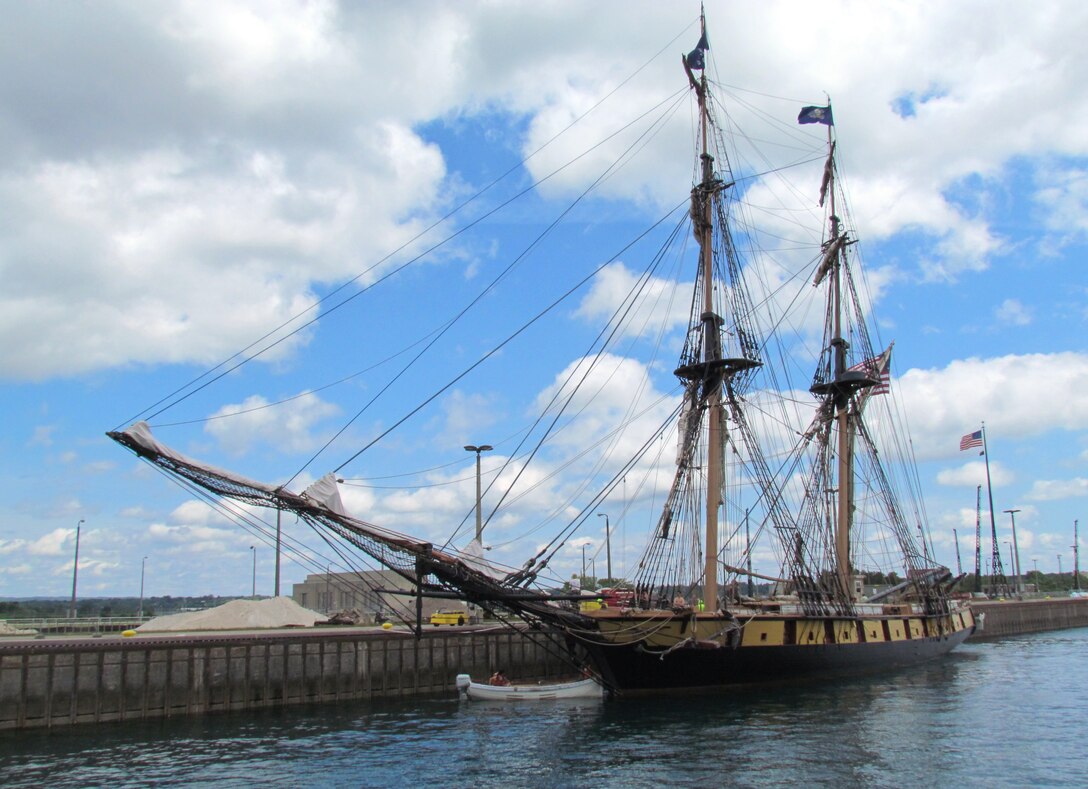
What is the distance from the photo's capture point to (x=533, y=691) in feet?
139

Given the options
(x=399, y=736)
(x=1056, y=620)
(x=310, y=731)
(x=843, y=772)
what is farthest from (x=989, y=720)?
(x=1056, y=620)

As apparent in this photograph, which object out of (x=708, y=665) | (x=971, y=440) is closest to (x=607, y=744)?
(x=708, y=665)

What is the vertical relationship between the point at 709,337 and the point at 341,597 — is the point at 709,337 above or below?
above

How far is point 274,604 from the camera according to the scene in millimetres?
56969

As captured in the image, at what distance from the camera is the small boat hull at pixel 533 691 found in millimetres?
41906

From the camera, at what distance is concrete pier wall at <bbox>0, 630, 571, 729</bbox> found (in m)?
35.3

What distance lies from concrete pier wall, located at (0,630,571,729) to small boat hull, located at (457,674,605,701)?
374 centimetres

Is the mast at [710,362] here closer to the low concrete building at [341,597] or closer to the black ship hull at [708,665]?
the black ship hull at [708,665]

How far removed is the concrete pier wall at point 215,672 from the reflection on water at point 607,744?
51.8 inches

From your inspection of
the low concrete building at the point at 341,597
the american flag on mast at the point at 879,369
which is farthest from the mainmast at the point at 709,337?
the low concrete building at the point at 341,597

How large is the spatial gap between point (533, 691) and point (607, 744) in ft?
44.8

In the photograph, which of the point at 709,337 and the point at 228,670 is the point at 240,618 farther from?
the point at 709,337

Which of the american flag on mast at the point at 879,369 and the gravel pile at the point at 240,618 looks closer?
the gravel pile at the point at 240,618

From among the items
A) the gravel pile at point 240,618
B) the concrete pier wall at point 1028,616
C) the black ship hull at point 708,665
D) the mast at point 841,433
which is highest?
the mast at point 841,433
